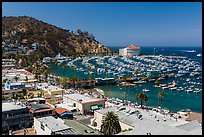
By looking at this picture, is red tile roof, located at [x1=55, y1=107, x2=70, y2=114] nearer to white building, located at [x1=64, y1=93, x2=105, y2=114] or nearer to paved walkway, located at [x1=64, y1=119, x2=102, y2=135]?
white building, located at [x1=64, y1=93, x2=105, y2=114]

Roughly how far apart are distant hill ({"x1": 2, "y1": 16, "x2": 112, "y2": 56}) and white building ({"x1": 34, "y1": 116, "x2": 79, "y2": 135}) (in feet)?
150

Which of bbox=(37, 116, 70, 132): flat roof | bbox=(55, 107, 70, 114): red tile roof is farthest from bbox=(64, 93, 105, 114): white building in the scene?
bbox=(37, 116, 70, 132): flat roof

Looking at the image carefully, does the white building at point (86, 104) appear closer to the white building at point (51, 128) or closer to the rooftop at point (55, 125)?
the white building at point (51, 128)

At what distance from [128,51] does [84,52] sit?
1150cm

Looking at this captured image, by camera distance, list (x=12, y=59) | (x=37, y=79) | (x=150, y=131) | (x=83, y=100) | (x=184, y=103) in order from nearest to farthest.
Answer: (x=150, y=131)
(x=83, y=100)
(x=184, y=103)
(x=37, y=79)
(x=12, y=59)

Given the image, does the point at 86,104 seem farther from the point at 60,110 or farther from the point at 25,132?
the point at 25,132

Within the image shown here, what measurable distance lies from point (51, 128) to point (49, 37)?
57.8 m

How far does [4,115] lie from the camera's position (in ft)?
42.8

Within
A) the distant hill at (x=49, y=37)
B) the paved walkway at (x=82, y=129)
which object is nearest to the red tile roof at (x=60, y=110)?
the paved walkway at (x=82, y=129)

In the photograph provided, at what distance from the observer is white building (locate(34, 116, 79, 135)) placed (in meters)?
10.7

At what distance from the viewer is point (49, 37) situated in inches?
2633

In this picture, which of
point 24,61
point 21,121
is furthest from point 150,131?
point 24,61

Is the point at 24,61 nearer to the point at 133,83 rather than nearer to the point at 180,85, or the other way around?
the point at 133,83

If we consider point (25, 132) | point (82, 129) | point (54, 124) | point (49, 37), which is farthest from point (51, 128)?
point (49, 37)
